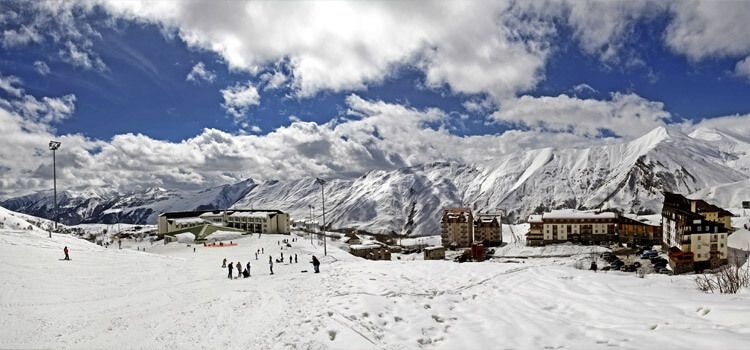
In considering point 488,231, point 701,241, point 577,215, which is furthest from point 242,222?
point 701,241

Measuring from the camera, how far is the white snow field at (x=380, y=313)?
12.4m

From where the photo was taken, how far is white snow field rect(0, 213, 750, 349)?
12.4 metres

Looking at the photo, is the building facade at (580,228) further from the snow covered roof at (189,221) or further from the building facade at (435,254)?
the snow covered roof at (189,221)

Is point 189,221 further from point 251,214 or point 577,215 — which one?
point 577,215

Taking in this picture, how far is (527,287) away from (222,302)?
13927 millimetres

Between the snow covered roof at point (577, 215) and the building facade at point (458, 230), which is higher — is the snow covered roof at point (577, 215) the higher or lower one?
the higher one

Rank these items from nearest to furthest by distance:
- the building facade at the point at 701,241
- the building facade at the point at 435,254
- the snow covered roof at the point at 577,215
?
1. the building facade at the point at 701,241
2. the building facade at the point at 435,254
3. the snow covered roof at the point at 577,215

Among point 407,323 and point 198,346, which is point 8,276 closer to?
point 198,346

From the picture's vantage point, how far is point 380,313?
15.6m

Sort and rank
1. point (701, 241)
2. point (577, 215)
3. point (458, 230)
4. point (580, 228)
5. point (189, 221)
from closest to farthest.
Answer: point (701, 241)
point (580, 228)
point (577, 215)
point (189, 221)
point (458, 230)

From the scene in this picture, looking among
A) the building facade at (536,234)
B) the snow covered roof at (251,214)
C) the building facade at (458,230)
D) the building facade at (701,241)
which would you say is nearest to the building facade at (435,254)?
the building facade at (536,234)

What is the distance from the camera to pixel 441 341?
43.3 feet

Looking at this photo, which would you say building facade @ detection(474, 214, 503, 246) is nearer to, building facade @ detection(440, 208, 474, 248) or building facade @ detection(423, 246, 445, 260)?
building facade @ detection(440, 208, 474, 248)

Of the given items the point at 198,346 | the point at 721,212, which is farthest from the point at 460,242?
the point at 198,346
